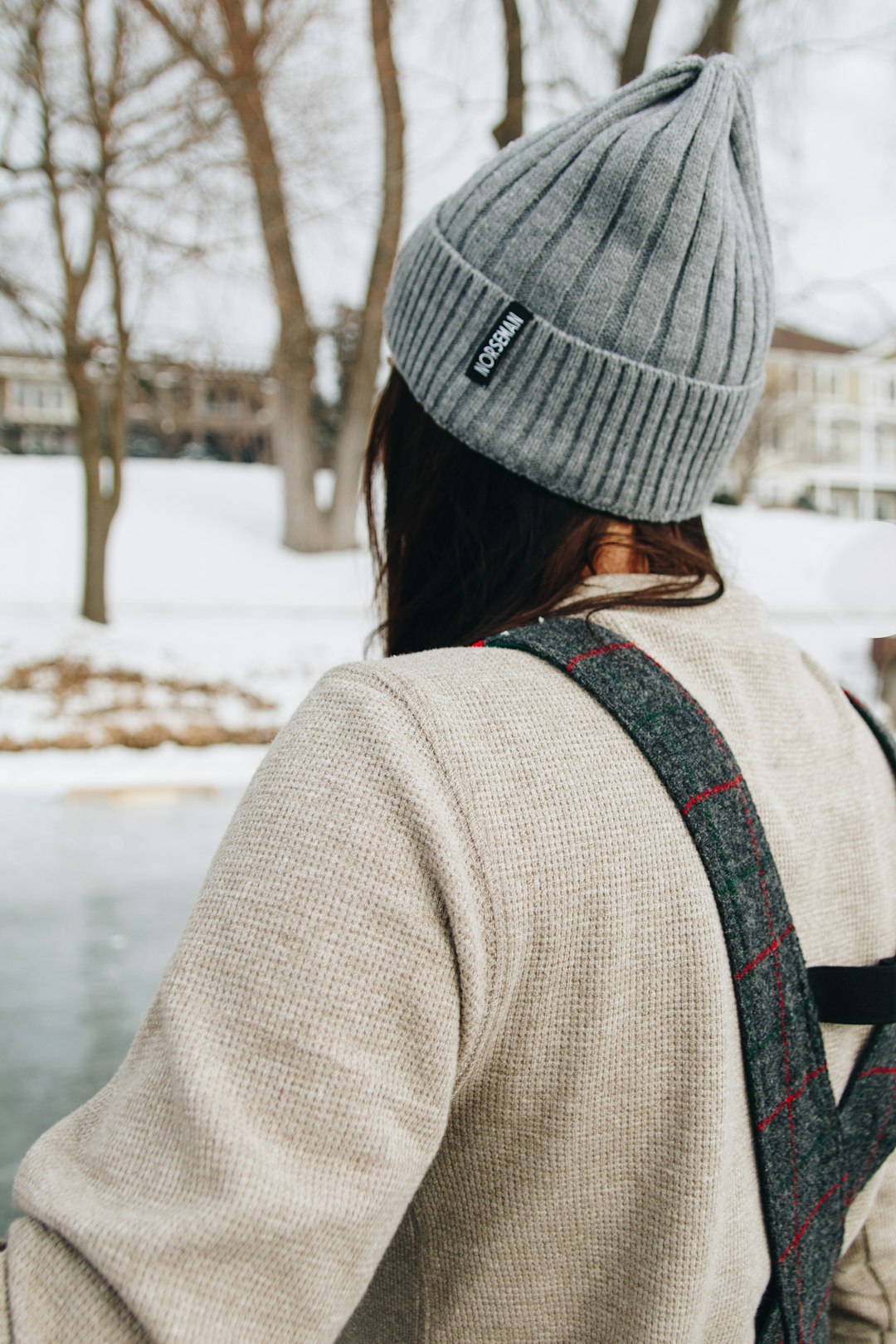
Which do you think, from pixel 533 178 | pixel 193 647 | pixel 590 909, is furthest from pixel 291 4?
pixel 590 909

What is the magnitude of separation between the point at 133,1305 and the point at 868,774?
2.37 ft

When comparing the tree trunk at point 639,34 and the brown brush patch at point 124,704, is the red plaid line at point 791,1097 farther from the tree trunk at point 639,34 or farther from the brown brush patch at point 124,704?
the tree trunk at point 639,34

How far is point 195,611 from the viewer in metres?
12.4

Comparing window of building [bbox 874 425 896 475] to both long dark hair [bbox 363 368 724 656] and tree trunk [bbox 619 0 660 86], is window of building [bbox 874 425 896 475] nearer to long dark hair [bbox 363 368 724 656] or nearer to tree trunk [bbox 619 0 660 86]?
tree trunk [bbox 619 0 660 86]

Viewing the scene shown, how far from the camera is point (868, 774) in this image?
0.93 metres

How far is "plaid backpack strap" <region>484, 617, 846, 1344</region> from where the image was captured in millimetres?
716

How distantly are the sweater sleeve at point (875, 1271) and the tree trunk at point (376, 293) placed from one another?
146 inches

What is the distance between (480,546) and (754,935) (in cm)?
42

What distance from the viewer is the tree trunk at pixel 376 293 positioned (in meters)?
9.04

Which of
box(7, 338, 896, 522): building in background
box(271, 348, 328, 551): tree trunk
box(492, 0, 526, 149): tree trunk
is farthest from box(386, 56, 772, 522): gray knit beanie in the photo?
box(7, 338, 896, 522): building in background

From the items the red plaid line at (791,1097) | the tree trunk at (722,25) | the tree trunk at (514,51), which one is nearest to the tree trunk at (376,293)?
the tree trunk at (514,51)

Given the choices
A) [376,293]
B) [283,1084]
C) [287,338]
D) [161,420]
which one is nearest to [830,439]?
[161,420]

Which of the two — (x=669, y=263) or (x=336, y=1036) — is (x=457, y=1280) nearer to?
(x=336, y=1036)

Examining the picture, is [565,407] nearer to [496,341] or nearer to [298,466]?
[496,341]
